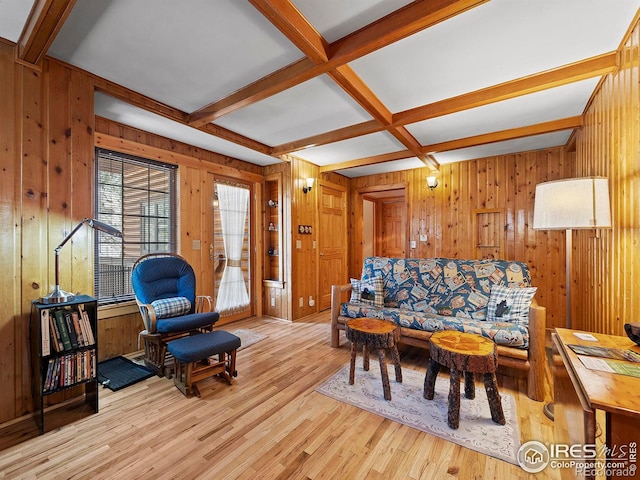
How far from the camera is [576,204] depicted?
1.91 metres

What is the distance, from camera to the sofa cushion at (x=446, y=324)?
2350 millimetres

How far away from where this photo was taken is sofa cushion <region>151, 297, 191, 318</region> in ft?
8.96

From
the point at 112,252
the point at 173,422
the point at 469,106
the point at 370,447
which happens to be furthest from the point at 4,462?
the point at 469,106

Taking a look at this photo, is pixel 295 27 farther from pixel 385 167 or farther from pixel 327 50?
pixel 385 167

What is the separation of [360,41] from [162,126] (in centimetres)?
245

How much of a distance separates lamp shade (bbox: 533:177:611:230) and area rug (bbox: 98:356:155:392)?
3639mm

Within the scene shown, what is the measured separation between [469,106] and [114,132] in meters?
3.68

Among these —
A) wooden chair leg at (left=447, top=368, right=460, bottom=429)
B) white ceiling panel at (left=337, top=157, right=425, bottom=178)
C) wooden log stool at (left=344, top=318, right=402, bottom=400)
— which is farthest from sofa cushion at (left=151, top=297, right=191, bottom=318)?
white ceiling panel at (left=337, top=157, right=425, bottom=178)

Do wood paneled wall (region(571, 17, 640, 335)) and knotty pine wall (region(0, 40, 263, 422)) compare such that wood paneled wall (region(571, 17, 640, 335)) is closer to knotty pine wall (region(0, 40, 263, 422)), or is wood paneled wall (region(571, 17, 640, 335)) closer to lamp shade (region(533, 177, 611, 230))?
lamp shade (region(533, 177, 611, 230))

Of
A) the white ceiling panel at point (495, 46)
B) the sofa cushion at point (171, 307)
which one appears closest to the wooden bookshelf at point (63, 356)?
the sofa cushion at point (171, 307)

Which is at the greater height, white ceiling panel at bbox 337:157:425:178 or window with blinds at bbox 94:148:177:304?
white ceiling panel at bbox 337:157:425:178

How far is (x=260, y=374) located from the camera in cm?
268

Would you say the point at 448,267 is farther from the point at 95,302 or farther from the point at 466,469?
the point at 95,302

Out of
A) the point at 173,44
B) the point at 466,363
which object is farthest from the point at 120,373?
the point at 466,363
